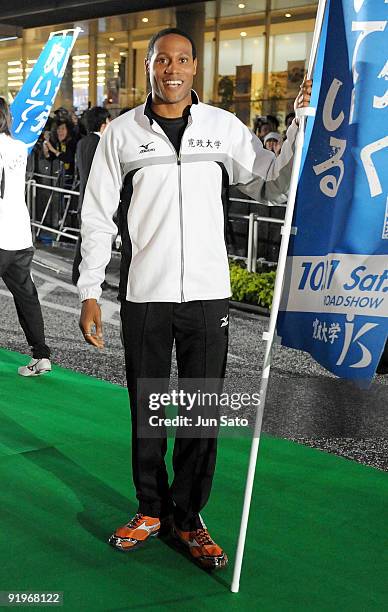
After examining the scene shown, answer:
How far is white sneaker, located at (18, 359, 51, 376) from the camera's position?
21.1ft

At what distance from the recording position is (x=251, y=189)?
11.9 ft

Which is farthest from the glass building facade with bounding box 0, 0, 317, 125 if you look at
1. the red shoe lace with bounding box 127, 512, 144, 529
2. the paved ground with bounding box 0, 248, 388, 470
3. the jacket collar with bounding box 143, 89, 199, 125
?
the red shoe lace with bounding box 127, 512, 144, 529

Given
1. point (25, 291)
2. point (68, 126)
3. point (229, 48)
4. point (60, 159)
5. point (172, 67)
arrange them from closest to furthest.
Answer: point (172, 67) < point (25, 291) < point (60, 159) < point (68, 126) < point (229, 48)

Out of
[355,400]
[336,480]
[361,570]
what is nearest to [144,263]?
[361,570]

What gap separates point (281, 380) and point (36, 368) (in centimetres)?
181

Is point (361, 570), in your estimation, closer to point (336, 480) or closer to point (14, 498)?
point (336, 480)

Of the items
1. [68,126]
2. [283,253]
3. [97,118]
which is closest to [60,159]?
[68,126]

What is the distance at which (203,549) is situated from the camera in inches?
139

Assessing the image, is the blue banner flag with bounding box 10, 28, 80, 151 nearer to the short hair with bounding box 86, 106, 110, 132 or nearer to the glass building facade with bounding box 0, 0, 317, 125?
the short hair with bounding box 86, 106, 110, 132

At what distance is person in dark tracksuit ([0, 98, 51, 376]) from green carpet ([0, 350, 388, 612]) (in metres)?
1.01

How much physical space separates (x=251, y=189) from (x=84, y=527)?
162 centimetres

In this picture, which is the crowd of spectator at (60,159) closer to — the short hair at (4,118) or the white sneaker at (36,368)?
the white sneaker at (36,368)

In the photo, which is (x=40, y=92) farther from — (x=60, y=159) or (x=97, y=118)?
(x=60, y=159)

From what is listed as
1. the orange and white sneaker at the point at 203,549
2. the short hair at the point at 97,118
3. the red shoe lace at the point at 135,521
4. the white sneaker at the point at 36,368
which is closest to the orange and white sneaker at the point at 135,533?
the red shoe lace at the point at 135,521
